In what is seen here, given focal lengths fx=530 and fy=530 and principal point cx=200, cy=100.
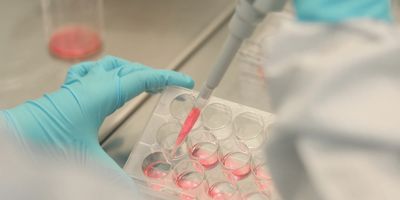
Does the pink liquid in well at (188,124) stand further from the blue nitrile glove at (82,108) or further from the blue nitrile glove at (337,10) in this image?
the blue nitrile glove at (337,10)

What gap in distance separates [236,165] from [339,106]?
418mm

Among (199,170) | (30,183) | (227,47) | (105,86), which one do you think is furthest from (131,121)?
(30,183)

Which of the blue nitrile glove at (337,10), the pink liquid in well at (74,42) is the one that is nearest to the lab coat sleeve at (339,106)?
the blue nitrile glove at (337,10)

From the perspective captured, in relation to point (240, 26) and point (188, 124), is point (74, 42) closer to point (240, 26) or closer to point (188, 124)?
point (188, 124)

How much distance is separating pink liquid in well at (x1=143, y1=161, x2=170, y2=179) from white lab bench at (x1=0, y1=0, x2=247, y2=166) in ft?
0.36

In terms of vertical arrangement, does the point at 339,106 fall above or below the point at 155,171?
above

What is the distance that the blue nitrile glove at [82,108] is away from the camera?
0.89 m

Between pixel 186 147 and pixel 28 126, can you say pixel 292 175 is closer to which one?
pixel 186 147

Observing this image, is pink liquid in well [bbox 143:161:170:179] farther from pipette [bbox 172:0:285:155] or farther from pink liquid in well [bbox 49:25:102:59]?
pink liquid in well [bbox 49:25:102:59]

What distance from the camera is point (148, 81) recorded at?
1.00m

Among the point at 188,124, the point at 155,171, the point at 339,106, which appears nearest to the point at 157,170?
the point at 155,171

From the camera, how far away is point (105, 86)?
959 mm

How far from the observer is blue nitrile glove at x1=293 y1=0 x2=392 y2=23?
0.52 m

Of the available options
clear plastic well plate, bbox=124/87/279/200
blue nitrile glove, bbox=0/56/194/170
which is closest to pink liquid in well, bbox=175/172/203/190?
clear plastic well plate, bbox=124/87/279/200
